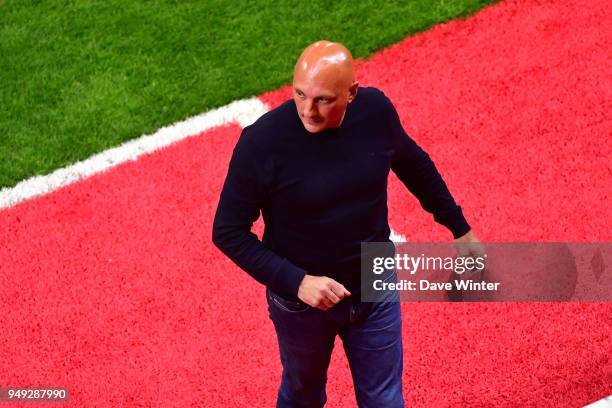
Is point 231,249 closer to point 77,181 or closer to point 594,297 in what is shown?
point 594,297

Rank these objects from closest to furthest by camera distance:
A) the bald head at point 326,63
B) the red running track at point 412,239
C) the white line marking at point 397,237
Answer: the bald head at point 326,63
the red running track at point 412,239
the white line marking at point 397,237

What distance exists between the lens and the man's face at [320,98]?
10.6ft

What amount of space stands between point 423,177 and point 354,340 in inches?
25.2

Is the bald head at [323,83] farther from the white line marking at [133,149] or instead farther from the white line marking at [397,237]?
the white line marking at [133,149]

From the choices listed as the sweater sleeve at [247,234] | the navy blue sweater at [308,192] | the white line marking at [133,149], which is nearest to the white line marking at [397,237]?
the white line marking at [133,149]

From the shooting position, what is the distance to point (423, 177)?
12.4 ft

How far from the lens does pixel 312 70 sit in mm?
3219

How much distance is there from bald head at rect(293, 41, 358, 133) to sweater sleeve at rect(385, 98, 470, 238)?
322 mm

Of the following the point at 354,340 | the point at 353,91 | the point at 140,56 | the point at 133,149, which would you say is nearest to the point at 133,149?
the point at 133,149

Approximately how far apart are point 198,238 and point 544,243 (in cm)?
178

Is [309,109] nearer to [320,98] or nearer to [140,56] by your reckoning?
[320,98]

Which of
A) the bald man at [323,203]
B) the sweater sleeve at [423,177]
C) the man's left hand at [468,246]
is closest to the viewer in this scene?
the bald man at [323,203]

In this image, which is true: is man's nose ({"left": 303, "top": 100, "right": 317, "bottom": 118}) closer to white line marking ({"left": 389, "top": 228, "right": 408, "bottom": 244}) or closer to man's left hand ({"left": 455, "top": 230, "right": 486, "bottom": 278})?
man's left hand ({"left": 455, "top": 230, "right": 486, "bottom": 278})

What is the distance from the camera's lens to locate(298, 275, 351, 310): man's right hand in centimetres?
340
